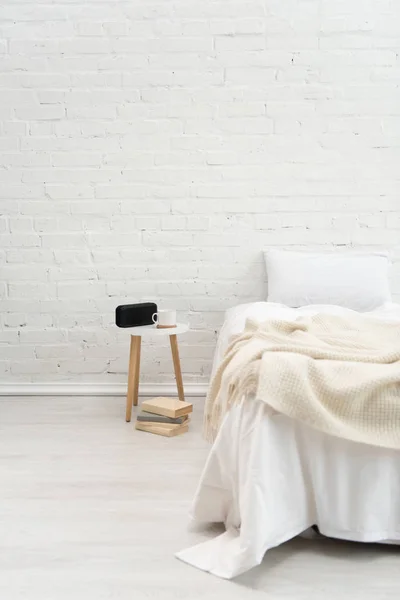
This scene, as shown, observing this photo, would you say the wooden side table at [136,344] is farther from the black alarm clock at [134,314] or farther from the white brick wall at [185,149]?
the white brick wall at [185,149]

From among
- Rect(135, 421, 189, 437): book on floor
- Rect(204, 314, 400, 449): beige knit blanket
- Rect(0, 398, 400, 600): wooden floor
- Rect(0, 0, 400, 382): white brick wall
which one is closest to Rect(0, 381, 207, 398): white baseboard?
Rect(0, 0, 400, 382): white brick wall

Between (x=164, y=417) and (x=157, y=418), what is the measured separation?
0.13ft

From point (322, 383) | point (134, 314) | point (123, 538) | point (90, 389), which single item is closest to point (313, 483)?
point (322, 383)

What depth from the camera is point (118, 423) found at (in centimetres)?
333

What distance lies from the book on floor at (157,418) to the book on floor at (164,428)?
17 millimetres

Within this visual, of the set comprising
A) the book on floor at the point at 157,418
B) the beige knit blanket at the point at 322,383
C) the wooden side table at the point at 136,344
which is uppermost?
the beige knit blanket at the point at 322,383

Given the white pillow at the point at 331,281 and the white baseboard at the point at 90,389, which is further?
the white baseboard at the point at 90,389

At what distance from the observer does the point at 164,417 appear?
3.16 meters

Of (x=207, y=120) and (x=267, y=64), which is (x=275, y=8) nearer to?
(x=267, y=64)

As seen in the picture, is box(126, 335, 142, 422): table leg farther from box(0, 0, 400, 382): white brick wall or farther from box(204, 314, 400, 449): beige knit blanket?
box(204, 314, 400, 449): beige knit blanket

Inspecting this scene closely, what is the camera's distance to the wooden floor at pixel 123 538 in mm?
1726

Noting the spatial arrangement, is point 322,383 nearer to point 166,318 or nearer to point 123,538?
point 123,538

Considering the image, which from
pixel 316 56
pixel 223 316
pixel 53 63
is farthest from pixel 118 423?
pixel 316 56

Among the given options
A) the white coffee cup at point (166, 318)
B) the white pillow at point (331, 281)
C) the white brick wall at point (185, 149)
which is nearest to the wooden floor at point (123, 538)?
the white coffee cup at point (166, 318)
